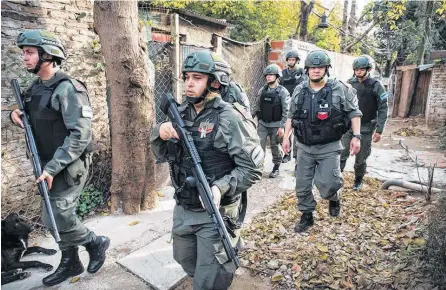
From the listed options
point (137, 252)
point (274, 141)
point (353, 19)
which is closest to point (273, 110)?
point (274, 141)

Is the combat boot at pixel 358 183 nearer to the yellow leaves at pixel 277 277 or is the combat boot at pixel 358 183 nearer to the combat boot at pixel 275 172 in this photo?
the combat boot at pixel 275 172

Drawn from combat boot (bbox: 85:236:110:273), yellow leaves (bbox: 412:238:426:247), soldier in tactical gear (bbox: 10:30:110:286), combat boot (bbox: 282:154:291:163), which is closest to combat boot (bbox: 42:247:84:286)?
soldier in tactical gear (bbox: 10:30:110:286)

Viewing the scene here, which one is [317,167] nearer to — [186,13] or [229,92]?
[229,92]

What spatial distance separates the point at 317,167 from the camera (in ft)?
12.4

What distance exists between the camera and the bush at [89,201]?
4039mm

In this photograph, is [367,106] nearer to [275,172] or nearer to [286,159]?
[275,172]

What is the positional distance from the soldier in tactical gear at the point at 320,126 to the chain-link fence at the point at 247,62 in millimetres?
3232

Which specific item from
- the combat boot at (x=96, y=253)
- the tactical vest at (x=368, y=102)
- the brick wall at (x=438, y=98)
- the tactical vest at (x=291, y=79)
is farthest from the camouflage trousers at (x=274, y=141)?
the brick wall at (x=438, y=98)

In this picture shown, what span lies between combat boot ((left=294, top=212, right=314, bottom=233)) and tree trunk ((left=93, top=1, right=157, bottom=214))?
192 centimetres

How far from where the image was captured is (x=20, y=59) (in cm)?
357

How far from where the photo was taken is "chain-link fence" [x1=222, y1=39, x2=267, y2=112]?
22.2ft

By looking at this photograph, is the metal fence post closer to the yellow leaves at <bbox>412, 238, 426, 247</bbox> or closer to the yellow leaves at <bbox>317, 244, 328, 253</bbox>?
the yellow leaves at <bbox>317, 244, 328, 253</bbox>

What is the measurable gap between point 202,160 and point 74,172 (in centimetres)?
120

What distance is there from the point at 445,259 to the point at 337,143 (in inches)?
60.8
